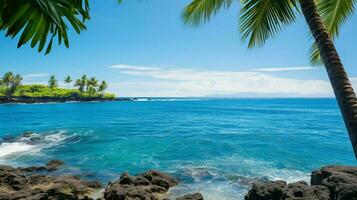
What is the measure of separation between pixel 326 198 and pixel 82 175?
1002 cm

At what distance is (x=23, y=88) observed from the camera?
11475 cm

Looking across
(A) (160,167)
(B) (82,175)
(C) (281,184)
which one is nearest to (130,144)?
(A) (160,167)

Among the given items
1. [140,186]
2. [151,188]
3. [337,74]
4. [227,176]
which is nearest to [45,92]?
[227,176]

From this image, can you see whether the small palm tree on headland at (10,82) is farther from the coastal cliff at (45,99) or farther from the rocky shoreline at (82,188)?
the rocky shoreline at (82,188)

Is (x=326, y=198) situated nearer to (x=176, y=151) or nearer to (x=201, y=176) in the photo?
(x=201, y=176)

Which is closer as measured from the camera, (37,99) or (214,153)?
(214,153)

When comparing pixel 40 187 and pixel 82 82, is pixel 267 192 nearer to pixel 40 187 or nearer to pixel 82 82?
pixel 40 187

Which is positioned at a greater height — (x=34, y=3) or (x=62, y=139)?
(x=34, y=3)

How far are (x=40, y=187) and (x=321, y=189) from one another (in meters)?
9.55

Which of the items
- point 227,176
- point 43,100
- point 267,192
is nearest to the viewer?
point 267,192

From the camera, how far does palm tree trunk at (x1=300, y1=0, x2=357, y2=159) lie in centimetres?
349

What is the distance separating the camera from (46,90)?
11919 centimetres

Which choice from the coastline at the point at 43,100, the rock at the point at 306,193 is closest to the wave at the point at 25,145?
the rock at the point at 306,193

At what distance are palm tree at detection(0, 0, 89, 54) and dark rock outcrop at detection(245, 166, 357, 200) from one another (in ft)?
25.7
